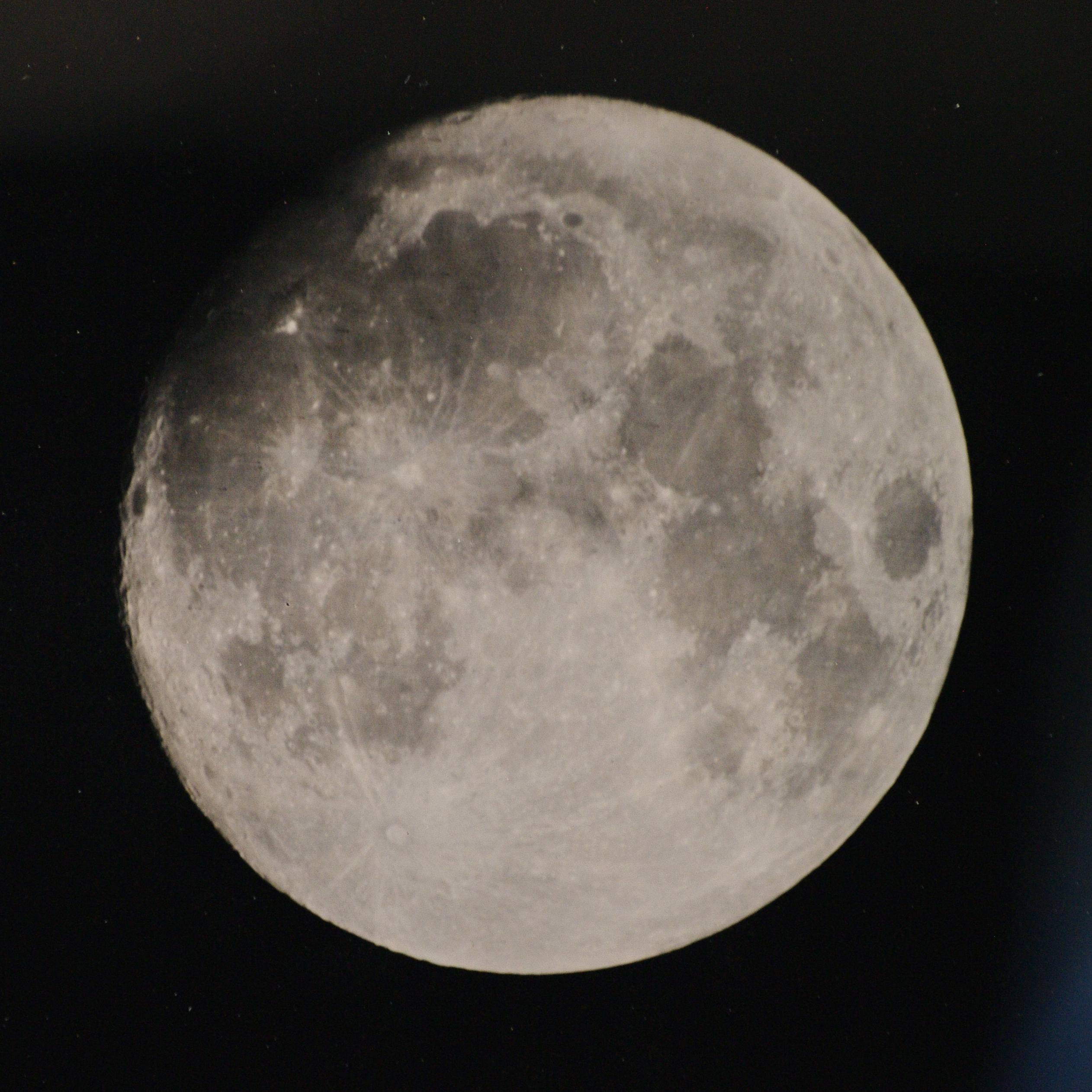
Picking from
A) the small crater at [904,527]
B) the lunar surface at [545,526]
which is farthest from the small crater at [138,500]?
the small crater at [904,527]

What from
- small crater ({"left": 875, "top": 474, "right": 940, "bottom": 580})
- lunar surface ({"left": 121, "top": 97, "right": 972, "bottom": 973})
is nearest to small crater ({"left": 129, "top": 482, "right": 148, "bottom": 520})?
lunar surface ({"left": 121, "top": 97, "right": 972, "bottom": 973})

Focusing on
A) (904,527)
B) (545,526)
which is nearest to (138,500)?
(545,526)

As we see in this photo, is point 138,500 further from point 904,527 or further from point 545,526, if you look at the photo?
point 904,527

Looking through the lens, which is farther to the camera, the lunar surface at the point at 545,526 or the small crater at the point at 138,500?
the small crater at the point at 138,500

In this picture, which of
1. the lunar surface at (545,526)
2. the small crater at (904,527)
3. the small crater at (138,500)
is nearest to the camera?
the lunar surface at (545,526)

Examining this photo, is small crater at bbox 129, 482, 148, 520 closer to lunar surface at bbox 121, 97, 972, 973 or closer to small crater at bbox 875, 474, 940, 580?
lunar surface at bbox 121, 97, 972, 973

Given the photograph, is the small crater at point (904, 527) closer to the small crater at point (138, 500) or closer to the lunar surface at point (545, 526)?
the lunar surface at point (545, 526)

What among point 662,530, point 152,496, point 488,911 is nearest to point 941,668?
point 662,530

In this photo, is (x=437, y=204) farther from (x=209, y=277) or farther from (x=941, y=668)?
(x=941, y=668)
